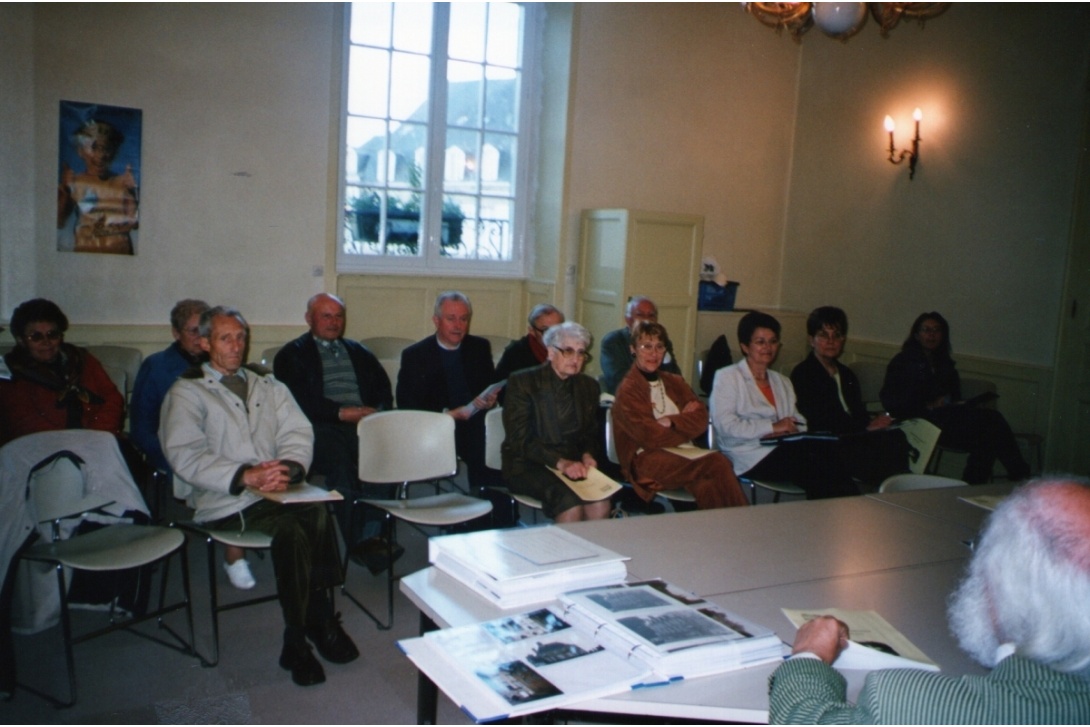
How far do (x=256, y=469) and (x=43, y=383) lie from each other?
138cm

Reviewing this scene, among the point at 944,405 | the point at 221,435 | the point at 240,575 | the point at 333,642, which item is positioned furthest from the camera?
the point at 944,405

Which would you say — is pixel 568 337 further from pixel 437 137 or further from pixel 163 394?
pixel 437 137

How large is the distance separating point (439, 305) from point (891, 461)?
2.53 meters

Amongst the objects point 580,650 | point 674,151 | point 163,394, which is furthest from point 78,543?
point 674,151

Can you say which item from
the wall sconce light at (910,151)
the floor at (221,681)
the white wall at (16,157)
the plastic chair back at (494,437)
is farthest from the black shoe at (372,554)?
the wall sconce light at (910,151)

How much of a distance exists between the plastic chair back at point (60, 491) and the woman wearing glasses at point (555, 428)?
1655mm

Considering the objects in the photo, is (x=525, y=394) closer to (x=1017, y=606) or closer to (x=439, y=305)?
(x=439, y=305)

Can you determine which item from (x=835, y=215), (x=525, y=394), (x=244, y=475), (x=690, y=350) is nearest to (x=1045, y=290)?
(x=835, y=215)

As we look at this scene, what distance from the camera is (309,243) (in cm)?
612

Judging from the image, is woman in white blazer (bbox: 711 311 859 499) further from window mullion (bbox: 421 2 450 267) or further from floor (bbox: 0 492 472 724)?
window mullion (bbox: 421 2 450 267)

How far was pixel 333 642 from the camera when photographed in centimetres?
321

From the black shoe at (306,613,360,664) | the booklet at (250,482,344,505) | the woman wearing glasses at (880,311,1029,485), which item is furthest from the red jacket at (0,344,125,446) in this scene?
the woman wearing glasses at (880,311,1029,485)

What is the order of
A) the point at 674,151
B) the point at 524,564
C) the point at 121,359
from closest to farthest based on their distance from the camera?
the point at 524,564
the point at 121,359
the point at 674,151

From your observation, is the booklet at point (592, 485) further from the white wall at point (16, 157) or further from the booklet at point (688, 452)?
the white wall at point (16, 157)
